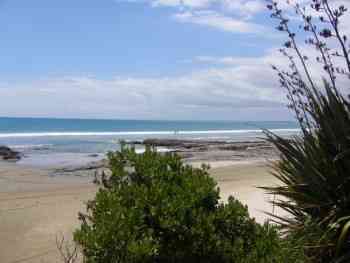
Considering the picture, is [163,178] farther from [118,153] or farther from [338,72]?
[338,72]

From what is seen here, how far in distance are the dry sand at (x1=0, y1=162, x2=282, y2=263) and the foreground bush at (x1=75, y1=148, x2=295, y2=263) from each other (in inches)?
110

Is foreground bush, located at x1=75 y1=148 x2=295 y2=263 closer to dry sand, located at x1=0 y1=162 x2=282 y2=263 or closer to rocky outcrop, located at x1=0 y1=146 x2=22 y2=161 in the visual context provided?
dry sand, located at x1=0 y1=162 x2=282 y2=263

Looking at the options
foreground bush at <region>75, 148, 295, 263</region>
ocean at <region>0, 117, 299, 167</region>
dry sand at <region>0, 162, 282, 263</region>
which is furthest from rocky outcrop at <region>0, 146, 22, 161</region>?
foreground bush at <region>75, 148, 295, 263</region>

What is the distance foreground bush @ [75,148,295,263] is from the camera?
9.59 feet

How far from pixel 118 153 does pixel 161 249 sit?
702mm

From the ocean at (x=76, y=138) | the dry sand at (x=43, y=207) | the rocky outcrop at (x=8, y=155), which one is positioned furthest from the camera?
the ocean at (x=76, y=138)

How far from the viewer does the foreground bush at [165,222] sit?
9.59 ft

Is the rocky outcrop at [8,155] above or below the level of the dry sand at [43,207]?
above

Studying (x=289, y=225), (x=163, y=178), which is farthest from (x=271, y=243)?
(x=289, y=225)

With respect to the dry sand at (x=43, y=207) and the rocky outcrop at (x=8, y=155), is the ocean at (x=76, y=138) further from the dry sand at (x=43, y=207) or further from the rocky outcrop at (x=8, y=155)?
the dry sand at (x=43, y=207)

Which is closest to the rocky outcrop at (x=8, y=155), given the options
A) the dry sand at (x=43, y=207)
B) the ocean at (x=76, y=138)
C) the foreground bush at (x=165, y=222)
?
the ocean at (x=76, y=138)

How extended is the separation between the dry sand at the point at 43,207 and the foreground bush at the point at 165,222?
280 centimetres

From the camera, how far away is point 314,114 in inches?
181

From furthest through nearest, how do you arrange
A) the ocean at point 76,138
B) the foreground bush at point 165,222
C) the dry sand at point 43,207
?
the ocean at point 76,138 → the dry sand at point 43,207 → the foreground bush at point 165,222
